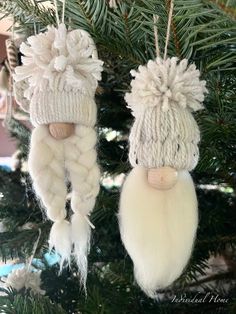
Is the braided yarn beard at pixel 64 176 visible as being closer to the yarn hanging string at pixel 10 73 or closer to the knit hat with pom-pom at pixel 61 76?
the knit hat with pom-pom at pixel 61 76

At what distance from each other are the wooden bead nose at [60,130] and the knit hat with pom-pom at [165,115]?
0.14 feet

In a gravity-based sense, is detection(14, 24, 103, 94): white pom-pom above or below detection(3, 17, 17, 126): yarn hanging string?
above

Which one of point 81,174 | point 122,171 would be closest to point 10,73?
point 122,171

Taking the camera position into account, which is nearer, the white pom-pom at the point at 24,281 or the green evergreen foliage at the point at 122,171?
the green evergreen foliage at the point at 122,171

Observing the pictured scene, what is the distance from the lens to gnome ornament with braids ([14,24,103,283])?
0.29m

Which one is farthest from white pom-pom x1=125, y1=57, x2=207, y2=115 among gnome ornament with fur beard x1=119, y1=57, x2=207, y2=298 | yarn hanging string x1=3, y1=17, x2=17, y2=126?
yarn hanging string x1=3, y1=17, x2=17, y2=126

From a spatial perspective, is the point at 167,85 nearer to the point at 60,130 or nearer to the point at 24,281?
the point at 60,130

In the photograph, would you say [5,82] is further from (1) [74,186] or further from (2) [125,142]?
(1) [74,186]

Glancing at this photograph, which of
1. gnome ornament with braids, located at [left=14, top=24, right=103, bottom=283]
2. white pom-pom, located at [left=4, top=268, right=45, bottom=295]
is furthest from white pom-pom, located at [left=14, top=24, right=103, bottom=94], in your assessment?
white pom-pom, located at [left=4, top=268, right=45, bottom=295]

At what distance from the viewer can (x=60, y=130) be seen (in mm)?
297

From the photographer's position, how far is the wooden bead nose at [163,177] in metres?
0.28

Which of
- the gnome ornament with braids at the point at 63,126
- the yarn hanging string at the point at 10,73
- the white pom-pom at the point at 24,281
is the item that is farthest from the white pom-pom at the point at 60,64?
the white pom-pom at the point at 24,281

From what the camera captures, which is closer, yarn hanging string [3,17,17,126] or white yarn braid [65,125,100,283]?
white yarn braid [65,125,100,283]

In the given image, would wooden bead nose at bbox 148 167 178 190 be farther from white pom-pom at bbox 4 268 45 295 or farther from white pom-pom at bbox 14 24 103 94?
white pom-pom at bbox 4 268 45 295
